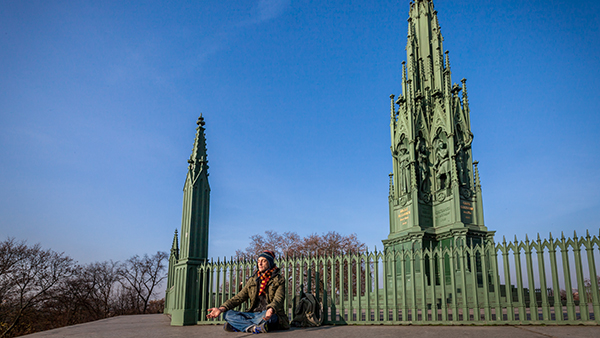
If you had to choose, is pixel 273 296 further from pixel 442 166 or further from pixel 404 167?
pixel 404 167

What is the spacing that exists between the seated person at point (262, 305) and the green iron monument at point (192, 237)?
265 cm

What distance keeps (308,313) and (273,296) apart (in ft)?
Answer: 3.90

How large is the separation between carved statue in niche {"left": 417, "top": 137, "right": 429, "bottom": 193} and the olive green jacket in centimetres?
1127

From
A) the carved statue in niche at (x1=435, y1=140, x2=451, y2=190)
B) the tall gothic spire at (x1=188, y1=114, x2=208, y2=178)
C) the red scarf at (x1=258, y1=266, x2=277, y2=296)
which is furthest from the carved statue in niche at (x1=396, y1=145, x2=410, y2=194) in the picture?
the red scarf at (x1=258, y1=266, x2=277, y2=296)

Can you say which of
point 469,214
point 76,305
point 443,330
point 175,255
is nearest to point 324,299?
point 443,330

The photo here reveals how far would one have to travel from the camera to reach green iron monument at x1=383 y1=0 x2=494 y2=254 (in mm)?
16453

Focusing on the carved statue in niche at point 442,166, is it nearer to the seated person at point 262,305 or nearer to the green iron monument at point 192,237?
the green iron monument at point 192,237

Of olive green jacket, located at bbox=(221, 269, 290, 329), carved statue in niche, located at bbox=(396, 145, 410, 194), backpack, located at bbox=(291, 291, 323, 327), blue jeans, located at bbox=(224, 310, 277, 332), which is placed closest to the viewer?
blue jeans, located at bbox=(224, 310, 277, 332)

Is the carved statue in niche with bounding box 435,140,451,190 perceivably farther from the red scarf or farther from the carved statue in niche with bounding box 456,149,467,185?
the red scarf

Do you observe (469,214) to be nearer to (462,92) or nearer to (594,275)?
(462,92)

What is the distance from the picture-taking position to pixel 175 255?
50.2 ft

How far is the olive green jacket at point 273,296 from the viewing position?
25.5 ft

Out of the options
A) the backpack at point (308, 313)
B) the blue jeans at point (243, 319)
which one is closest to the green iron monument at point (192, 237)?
the blue jeans at point (243, 319)

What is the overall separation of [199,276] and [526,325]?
764 cm
